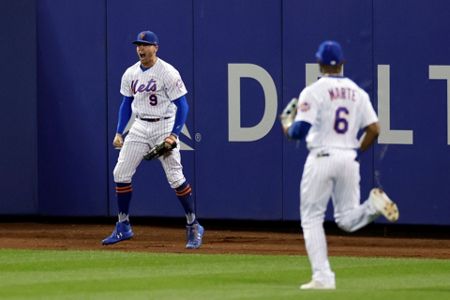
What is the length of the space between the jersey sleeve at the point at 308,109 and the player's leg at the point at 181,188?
395cm

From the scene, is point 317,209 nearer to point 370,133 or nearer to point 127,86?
point 370,133

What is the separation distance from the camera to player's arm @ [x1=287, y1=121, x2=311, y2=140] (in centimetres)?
1029

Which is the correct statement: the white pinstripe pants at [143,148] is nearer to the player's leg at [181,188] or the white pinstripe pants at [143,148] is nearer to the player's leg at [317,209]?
the player's leg at [181,188]

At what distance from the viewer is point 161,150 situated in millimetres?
14031

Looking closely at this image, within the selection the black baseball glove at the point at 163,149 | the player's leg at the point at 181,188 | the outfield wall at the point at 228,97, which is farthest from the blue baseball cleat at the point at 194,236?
the outfield wall at the point at 228,97

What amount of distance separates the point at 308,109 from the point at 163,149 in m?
3.90

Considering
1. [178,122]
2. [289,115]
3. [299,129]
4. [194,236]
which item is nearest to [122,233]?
[194,236]

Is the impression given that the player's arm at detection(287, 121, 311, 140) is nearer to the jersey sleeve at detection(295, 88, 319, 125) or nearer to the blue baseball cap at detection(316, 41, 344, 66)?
the jersey sleeve at detection(295, 88, 319, 125)

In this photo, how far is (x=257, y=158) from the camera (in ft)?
55.0

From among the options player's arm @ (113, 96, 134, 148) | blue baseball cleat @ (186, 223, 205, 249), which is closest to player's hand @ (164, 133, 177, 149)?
player's arm @ (113, 96, 134, 148)

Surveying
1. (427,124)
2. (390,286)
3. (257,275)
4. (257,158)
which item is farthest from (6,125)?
(390,286)

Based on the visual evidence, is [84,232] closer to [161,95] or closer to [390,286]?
[161,95]

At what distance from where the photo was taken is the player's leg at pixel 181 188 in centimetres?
1419

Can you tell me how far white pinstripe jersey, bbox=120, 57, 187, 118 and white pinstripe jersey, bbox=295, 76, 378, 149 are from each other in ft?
12.4
